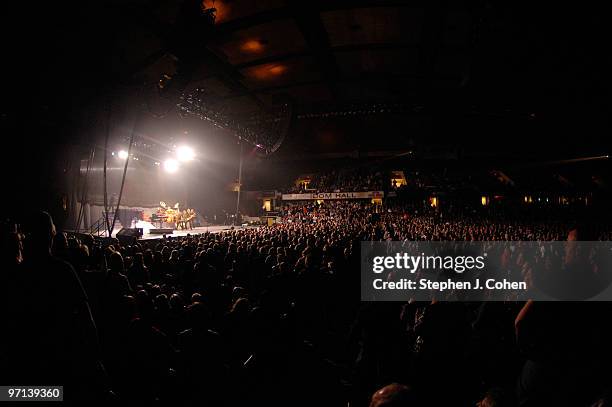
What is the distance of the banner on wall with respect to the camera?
25850mm

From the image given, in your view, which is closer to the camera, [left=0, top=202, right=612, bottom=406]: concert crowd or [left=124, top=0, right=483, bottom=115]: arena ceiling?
[left=0, top=202, right=612, bottom=406]: concert crowd

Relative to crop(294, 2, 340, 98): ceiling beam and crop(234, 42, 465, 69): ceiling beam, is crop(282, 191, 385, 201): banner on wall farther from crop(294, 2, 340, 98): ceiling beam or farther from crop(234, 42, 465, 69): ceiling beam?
crop(234, 42, 465, 69): ceiling beam

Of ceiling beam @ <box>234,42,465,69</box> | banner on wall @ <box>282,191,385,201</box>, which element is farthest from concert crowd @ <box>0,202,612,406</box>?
banner on wall @ <box>282,191,385,201</box>

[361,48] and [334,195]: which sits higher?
[361,48]

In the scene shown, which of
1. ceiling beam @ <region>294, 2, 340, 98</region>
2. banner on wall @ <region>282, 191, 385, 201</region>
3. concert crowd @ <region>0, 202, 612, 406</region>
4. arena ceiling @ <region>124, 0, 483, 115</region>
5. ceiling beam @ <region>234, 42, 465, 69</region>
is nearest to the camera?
concert crowd @ <region>0, 202, 612, 406</region>

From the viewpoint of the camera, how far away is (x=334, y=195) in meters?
27.3

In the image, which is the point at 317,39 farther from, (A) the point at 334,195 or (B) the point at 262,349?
(A) the point at 334,195

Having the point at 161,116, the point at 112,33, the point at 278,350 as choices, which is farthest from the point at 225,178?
the point at 278,350

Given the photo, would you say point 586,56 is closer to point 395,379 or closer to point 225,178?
point 395,379

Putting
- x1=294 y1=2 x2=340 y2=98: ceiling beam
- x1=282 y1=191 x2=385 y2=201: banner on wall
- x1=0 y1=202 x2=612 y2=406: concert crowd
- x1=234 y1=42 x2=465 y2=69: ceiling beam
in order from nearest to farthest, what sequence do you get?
x1=0 y1=202 x2=612 y2=406: concert crowd
x1=294 y1=2 x2=340 y2=98: ceiling beam
x1=234 y1=42 x2=465 y2=69: ceiling beam
x1=282 y1=191 x2=385 y2=201: banner on wall

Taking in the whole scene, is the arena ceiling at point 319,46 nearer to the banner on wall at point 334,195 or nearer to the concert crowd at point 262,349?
the concert crowd at point 262,349

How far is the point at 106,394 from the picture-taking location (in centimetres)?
232

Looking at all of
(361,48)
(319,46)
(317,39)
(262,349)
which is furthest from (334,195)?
(262,349)

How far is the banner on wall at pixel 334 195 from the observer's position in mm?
25850
